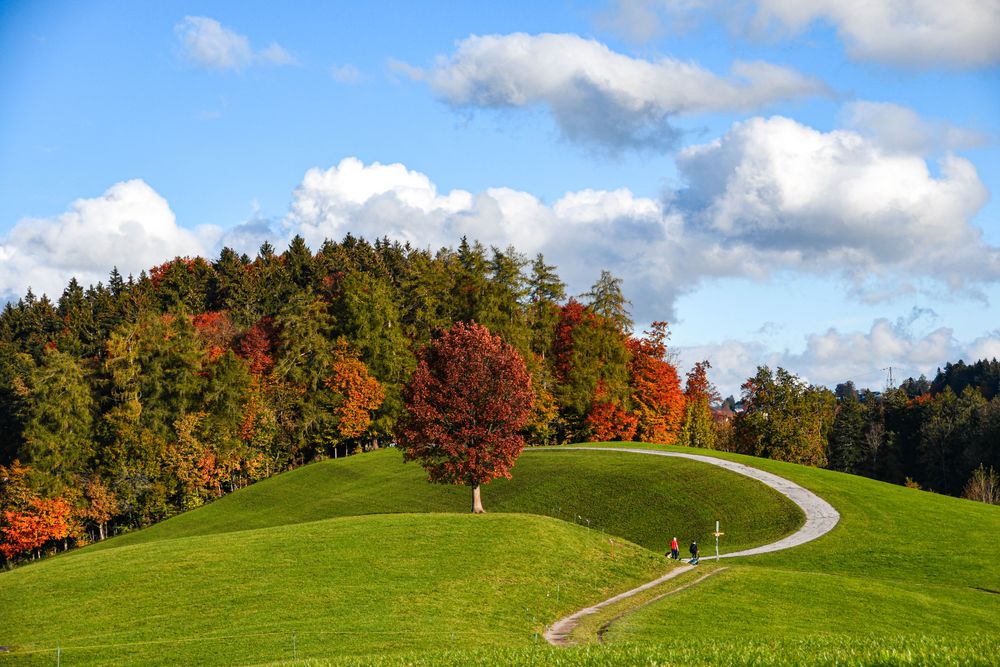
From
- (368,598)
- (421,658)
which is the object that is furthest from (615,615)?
(421,658)

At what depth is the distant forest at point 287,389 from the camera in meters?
87.6

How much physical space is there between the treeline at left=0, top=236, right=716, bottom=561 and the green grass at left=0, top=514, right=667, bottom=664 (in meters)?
39.1

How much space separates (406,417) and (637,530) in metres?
20.8

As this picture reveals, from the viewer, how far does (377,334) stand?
347ft

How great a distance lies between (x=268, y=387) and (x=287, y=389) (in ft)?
7.86

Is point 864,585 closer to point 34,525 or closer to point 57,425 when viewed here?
point 34,525

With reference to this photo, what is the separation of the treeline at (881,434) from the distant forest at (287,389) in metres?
0.41

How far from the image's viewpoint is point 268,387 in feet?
342

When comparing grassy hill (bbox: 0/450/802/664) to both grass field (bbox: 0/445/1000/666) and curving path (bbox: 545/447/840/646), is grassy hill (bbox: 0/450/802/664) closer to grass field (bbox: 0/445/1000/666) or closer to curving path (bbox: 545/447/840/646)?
grass field (bbox: 0/445/1000/666)

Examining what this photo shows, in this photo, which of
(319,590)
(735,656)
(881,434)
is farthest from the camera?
(881,434)

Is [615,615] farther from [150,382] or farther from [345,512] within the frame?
[150,382]

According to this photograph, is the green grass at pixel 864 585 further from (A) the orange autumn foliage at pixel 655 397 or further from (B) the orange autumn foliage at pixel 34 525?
(B) the orange autumn foliage at pixel 34 525

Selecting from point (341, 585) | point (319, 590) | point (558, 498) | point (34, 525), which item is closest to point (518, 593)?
point (341, 585)

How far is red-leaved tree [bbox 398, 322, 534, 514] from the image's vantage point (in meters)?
56.9
